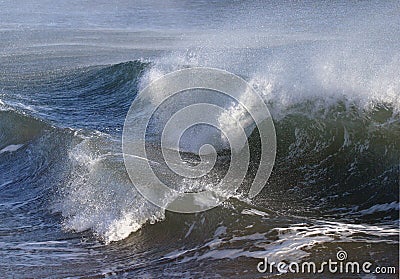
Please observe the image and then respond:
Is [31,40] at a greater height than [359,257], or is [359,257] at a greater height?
[31,40]

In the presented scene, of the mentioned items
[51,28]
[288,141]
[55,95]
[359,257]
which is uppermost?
[51,28]

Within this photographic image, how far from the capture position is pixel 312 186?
875 centimetres

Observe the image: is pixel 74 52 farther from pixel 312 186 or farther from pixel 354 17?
pixel 312 186

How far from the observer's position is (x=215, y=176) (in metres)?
9.17

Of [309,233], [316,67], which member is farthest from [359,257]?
[316,67]

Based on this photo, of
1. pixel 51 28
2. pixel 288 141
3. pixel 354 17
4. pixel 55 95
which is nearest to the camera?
pixel 288 141

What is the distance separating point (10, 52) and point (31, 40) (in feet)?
8.66

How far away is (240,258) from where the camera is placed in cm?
641

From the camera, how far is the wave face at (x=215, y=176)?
6.68m

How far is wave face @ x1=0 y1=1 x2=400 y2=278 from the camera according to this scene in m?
6.68

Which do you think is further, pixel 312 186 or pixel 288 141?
pixel 288 141

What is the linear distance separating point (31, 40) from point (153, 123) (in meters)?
14.3

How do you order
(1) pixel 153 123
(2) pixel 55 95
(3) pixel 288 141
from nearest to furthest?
(3) pixel 288 141 < (1) pixel 153 123 < (2) pixel 55 95

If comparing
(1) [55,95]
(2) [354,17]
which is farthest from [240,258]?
(2) [354,17]
